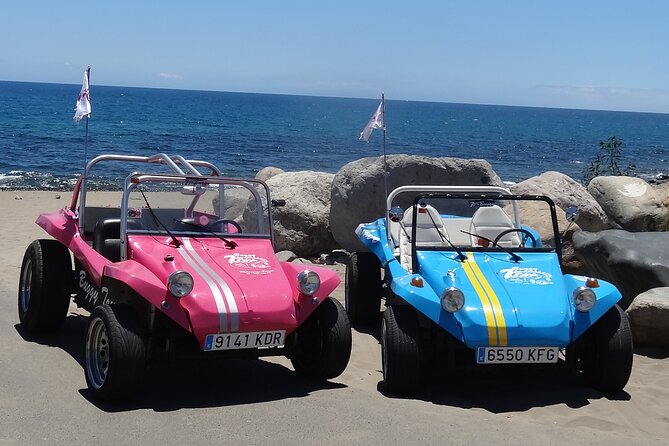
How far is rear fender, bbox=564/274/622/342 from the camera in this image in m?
7.08

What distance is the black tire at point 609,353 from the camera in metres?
7.08

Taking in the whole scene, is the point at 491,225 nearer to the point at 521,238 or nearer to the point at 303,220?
the point at 521,238

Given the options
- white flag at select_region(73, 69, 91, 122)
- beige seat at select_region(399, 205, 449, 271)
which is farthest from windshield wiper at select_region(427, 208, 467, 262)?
white flag at select_region(73, 69, 91, 122)

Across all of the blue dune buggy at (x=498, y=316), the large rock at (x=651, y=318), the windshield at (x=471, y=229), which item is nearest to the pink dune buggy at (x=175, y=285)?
the blue dune buggy at (x=498, y=316)

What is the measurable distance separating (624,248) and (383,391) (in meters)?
4.02

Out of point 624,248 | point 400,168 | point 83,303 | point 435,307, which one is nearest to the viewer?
point 435,307

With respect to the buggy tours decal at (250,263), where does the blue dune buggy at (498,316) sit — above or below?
below

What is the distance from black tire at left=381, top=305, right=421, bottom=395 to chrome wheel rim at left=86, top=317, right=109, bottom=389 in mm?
2142

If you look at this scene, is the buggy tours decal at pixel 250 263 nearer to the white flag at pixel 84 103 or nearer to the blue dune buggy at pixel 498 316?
the blue dune buggy at pixel 498 316

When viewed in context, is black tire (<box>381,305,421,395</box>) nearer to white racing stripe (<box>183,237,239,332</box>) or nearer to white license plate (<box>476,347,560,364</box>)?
white license plate (<box>476,347,560,364</box>)

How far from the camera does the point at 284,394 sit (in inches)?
263

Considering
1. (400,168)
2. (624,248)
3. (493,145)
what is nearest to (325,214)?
(400,168)

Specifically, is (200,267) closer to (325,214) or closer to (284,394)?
(284,394)

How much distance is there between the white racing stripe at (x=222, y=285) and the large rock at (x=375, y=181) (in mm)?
5316
